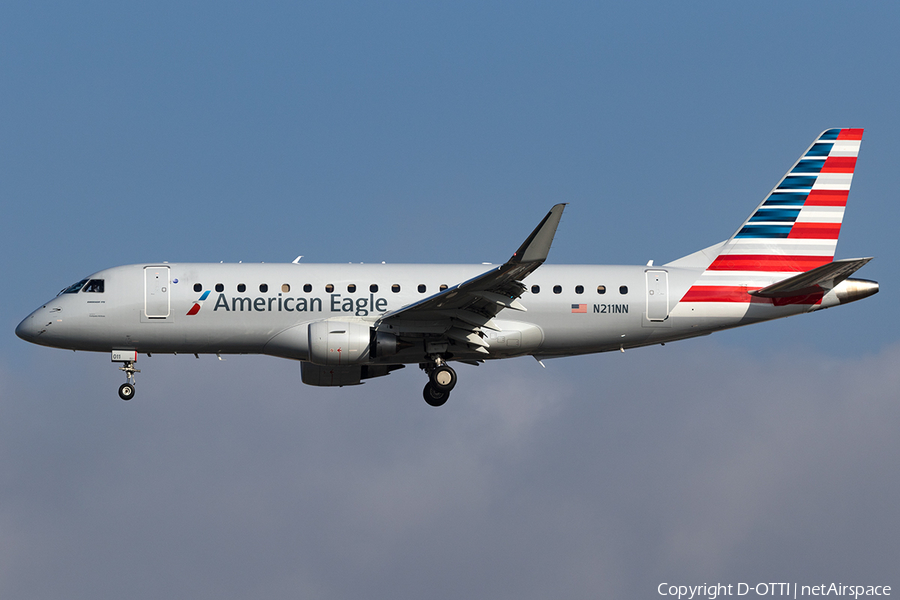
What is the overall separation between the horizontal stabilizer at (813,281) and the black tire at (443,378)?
9740 mm

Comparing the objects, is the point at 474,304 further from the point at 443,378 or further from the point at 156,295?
the point at 156,295

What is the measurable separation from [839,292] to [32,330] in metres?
24.8

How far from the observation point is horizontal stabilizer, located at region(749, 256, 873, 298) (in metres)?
33.0

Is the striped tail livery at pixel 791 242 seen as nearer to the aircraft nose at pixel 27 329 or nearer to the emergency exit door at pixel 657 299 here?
the emergency exit door at pixel 657 299

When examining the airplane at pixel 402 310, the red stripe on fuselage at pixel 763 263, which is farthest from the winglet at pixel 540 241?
the red stripe on fuselage at pixel 763 263

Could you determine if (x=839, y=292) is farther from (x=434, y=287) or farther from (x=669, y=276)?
(x=434, y=287)

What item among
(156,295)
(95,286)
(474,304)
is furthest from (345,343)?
(95,286)

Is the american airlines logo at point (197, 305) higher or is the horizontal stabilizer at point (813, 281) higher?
the american airlines logo at point (197, 305)

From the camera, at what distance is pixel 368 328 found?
33.6 meters

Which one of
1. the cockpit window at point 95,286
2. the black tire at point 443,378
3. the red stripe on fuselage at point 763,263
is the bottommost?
the black tire at point 443,378

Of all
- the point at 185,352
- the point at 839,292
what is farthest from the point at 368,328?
the point at 839,292

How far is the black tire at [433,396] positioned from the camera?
3575cm

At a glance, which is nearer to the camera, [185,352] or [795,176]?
[185,352]

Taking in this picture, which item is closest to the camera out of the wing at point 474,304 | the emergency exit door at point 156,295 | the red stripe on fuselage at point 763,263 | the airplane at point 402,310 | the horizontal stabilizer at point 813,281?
the wing at point 474,304
